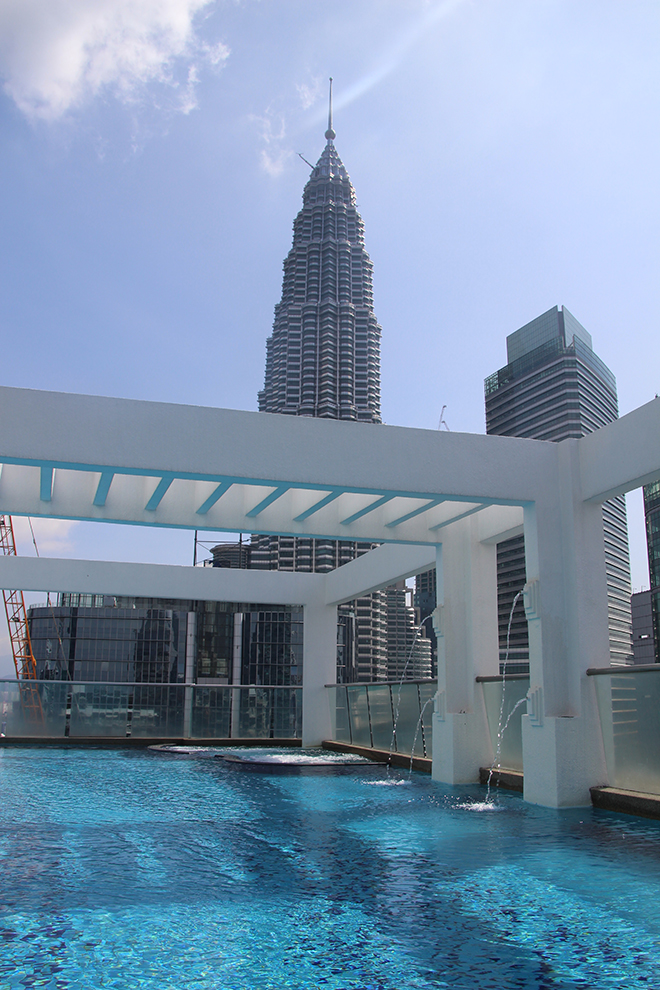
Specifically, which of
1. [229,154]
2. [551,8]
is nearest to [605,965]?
[551,8]

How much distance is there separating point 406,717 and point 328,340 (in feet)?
452

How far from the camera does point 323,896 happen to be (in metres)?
4.86

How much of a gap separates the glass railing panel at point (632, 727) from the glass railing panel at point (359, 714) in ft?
25.2

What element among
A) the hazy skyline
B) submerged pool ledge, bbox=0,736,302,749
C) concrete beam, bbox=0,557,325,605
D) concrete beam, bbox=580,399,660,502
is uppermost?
the hazy skyline

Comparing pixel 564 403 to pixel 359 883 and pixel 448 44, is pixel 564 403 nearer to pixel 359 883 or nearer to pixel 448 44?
pixel 448 44

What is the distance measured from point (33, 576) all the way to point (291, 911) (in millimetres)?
15405

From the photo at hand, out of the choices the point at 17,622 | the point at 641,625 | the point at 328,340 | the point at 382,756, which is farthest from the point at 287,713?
the point at 328,340

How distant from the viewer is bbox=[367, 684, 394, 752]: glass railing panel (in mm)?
15125

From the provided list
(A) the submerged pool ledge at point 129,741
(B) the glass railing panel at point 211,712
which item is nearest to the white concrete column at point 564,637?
(A) the submerged pool ledge at point 129,741

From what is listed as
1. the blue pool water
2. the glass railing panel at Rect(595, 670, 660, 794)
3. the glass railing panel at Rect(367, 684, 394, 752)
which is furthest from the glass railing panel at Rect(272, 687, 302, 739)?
the glass railing panel at Rect(595, 670, 660, 794)

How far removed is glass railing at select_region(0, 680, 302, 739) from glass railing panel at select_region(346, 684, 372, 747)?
2411 mm

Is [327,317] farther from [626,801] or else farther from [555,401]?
[626,801]

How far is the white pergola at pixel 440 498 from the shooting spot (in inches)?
345

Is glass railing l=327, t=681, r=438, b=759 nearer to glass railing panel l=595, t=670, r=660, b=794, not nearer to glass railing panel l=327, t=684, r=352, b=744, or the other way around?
glass railing panel l=327, t=684, r=352, b=744
